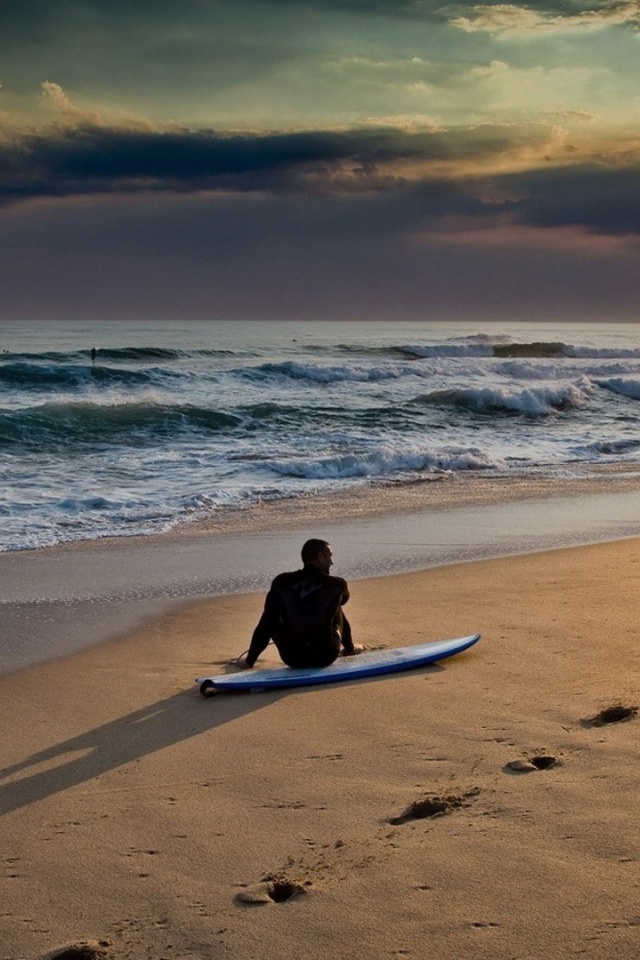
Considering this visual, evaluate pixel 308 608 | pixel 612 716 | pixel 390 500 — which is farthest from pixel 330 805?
pixel 390 500

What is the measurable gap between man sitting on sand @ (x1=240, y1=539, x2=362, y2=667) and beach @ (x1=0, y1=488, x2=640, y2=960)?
40 cm

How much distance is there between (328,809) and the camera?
12.8 ft

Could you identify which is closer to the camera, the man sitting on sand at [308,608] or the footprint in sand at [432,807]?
the footprint in sand at [432,807]

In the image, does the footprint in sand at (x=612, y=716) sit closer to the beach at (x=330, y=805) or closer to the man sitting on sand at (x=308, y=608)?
the beach at (x=330, y=805)

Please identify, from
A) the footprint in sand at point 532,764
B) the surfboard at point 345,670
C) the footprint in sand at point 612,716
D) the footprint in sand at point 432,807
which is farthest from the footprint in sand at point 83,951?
the footprint in sand at point 612,716

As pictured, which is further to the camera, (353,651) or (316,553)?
(353,651)

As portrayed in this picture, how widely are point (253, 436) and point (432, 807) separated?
57.0ft

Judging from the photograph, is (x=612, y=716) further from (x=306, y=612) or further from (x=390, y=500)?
(x=390, y=500)

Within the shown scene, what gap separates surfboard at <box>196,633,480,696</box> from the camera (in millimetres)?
5469

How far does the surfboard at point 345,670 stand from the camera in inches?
215

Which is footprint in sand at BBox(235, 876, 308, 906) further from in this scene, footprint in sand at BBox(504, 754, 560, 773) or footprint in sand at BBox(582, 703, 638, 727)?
footprint in sand at BBox(582, 703, 638, 727)

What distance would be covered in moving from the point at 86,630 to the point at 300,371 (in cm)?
2973

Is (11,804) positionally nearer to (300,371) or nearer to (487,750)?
(487,750)

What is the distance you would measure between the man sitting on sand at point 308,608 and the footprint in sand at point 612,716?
1.66 metres
